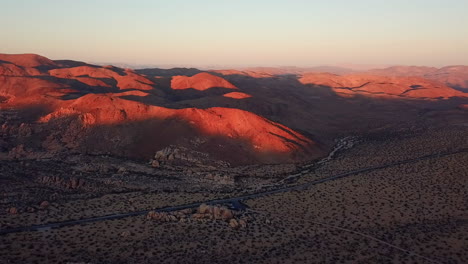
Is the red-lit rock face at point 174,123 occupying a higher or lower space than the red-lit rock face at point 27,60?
lower

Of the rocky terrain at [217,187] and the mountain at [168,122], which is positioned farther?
the mountain at [168,122]

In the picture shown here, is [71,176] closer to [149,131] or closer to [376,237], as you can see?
[149,131]

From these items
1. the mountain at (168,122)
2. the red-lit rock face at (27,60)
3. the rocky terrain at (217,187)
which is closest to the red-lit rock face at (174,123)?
the mountain at (168,122)

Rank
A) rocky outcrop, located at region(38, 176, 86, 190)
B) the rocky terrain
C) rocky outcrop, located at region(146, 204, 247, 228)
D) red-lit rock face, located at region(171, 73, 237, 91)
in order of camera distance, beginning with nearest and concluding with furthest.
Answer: the rocky terrain < rocky outcrop, located at region(146, 204, 247, 228) < rocky outcrop, located at region(38, 176, 86, 190) < red-lit rock face, located at region(171, 73, 237, 91)

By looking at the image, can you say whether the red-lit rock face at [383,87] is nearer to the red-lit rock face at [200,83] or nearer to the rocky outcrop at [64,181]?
the red-lit rock face at [200,83]

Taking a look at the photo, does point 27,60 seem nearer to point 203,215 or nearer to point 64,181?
point 64,181

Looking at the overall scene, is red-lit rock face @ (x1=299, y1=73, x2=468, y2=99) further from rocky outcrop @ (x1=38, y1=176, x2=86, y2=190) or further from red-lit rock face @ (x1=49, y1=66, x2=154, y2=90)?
rocky outcrop @ (x1=38, y1=176, x2=86, y2=190)

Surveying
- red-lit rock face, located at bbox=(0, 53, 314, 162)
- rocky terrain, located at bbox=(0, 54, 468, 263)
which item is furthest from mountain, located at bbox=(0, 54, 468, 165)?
rocky terrain, located at bbox=(0, 54, 468, 263)

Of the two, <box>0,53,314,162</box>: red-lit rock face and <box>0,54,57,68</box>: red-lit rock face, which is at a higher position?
<box>0,54,57,68</box>: red-lit rock face
